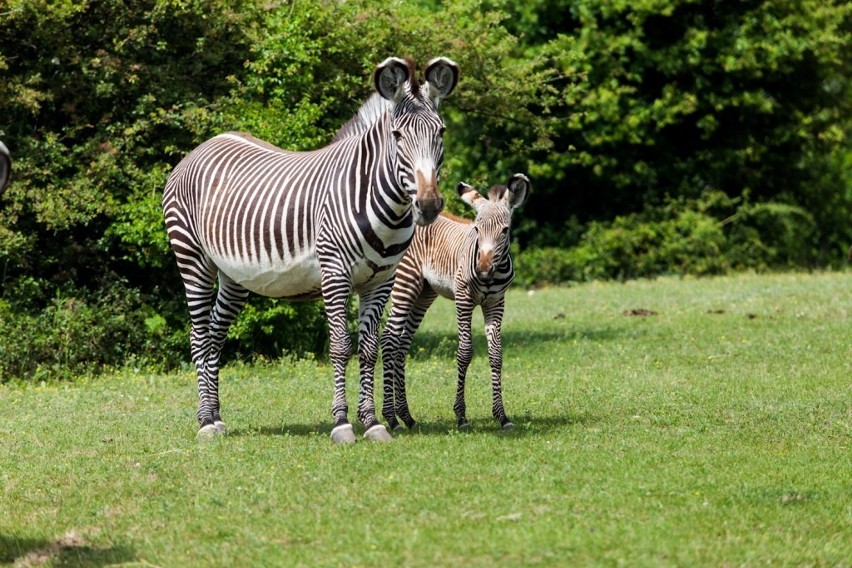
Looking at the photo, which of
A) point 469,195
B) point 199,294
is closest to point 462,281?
point 469,195

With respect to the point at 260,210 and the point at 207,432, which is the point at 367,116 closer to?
the point at 260,210

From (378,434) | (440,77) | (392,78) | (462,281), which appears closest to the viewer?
(392,78)

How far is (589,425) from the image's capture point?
10.9 m

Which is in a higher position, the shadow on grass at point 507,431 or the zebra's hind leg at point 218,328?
the zebra's hind leg at point 218,328

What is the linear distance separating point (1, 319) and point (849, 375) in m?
9.95

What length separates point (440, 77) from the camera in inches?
390

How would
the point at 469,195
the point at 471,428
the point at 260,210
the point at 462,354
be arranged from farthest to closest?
the point at 469,195
the point at 462,354
the point at 471,428
the point at 260,210

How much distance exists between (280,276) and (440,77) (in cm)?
213

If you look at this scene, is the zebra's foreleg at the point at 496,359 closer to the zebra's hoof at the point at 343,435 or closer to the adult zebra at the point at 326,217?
the adult zebra at the point at 326,217

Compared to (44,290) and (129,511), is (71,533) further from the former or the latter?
(44,290)

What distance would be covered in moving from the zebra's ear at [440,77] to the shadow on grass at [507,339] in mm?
7296

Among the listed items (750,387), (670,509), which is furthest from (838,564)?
(750,387)

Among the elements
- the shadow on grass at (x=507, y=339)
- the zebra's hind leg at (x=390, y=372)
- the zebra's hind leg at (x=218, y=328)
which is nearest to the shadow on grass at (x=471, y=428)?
the zebra's hind leg at (x=390, y=372)

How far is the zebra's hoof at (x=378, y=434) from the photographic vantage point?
32.9 feet
